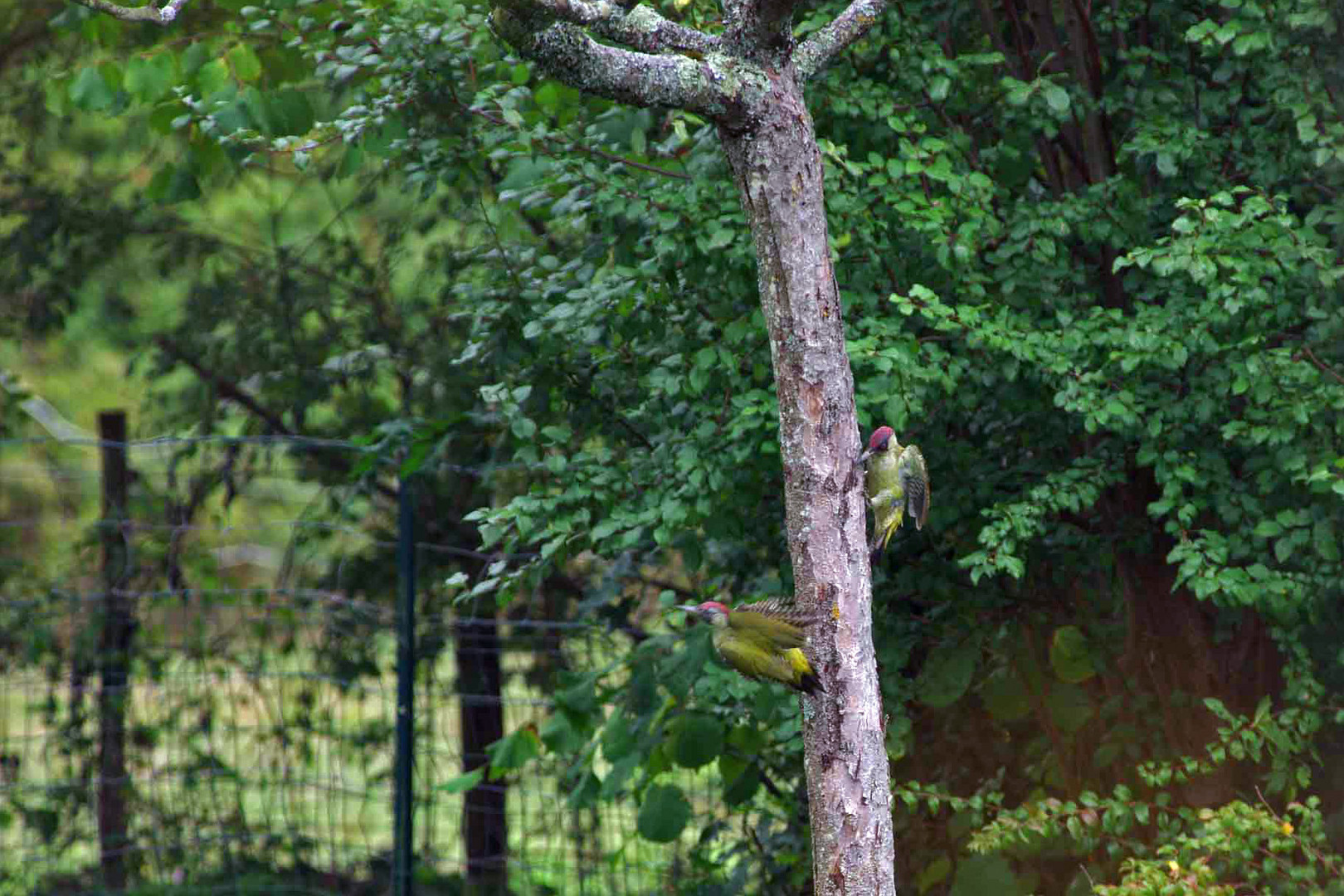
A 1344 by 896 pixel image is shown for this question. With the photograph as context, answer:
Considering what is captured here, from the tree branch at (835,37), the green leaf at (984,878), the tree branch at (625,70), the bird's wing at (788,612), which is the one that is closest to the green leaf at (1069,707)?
the green leaf at (984,878)

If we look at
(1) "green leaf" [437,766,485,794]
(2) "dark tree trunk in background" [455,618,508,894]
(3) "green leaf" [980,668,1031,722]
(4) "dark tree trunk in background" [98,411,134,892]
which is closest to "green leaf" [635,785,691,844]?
(1) "green leaf" [437,766,485,794]

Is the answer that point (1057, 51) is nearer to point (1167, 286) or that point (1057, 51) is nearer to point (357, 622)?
point (1167, 286)

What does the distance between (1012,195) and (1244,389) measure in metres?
1.11

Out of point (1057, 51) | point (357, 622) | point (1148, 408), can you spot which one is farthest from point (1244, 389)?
point (357, 622)

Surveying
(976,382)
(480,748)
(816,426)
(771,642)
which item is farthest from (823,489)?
(480,748)

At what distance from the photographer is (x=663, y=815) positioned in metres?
4.88

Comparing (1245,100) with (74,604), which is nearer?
(1245,100)

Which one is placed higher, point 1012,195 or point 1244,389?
point 1012,195

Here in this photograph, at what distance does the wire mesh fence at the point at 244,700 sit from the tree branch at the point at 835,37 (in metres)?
3.25

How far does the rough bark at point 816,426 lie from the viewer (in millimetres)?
3129

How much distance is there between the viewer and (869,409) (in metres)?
3.98

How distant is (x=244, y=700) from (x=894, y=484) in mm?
3512

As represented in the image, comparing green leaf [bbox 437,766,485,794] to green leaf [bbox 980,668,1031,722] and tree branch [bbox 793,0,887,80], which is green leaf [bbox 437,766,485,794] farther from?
tree branch [bbox 793,0,887,80]

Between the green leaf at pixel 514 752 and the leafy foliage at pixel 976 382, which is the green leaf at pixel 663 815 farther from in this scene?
the green leaf at pixel 514 752
